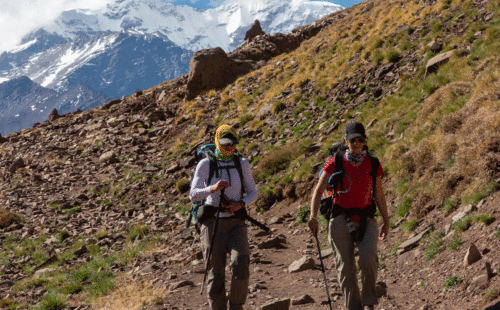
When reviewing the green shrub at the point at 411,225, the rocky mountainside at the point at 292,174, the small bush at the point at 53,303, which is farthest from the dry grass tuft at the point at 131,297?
the green shrub at the point at 411,225

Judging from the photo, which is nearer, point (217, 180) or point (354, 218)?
point (354, 218)

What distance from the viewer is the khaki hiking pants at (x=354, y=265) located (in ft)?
15.5

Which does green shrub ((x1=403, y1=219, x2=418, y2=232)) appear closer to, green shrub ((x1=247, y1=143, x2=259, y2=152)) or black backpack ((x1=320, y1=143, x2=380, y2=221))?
black backpack ((x1=320, y1=143, x2=380, y2=221))

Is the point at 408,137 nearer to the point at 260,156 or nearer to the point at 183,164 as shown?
the point at 260,156

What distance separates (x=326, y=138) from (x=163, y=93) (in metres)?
21.0

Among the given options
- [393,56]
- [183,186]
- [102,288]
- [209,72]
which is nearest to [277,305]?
[102,288]

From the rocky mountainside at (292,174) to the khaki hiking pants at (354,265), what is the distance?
49.4 inches

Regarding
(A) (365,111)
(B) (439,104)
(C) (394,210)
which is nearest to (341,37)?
(A) (365,111)

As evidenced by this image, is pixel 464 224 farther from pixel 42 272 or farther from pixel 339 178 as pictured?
pixel 42 272

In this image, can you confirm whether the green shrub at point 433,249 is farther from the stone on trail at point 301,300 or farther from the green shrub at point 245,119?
the green shrub at point 245,119

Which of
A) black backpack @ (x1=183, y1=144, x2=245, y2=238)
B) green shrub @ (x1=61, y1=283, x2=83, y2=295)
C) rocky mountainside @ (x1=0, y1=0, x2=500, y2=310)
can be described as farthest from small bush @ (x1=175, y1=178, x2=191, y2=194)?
black backpack @ (x1=183, y1=144, x2=245, y2=238)

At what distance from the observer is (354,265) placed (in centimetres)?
482

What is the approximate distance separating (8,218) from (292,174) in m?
12.7

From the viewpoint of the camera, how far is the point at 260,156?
17.2 metres
